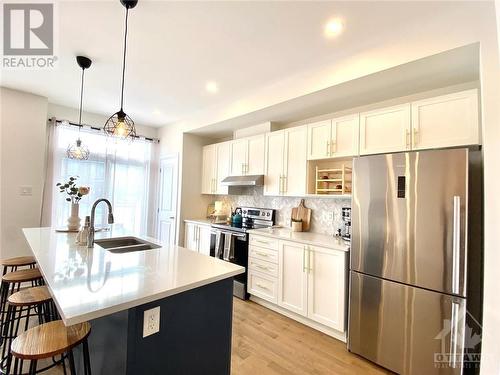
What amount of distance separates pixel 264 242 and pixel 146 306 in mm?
2023

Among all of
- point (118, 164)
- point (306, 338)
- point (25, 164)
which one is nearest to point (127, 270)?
point (306, 338)

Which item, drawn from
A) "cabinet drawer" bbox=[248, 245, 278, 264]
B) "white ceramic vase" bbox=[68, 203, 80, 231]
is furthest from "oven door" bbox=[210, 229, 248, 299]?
"white ceramic vase" bbox=[68, 203, 80, 231]

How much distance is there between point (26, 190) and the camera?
3422mm

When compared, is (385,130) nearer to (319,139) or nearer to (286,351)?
(319,139)

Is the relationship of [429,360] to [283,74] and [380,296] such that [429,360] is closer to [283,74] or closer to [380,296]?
[380,296]

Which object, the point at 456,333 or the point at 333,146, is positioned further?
the point at 333,146

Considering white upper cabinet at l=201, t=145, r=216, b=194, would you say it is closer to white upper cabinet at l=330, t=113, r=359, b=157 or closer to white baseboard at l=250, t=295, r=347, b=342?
white baseboard at l=250, t=295, r=347, b=342

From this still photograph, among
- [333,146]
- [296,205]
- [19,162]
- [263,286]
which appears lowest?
[263,286]

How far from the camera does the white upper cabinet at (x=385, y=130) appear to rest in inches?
87.5

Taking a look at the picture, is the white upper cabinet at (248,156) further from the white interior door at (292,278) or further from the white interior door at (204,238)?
the white interior door at (292,278)

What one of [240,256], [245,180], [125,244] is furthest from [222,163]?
[125,244]

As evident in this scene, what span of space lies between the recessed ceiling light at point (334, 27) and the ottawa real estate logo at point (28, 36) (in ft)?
6.97

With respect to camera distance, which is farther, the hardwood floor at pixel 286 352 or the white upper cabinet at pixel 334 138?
the white upper cabinet at pixel 334 138

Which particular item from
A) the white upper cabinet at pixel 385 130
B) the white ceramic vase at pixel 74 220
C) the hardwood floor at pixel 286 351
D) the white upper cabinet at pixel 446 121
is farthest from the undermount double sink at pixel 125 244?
the white upper cabinet at pixel 446 121
